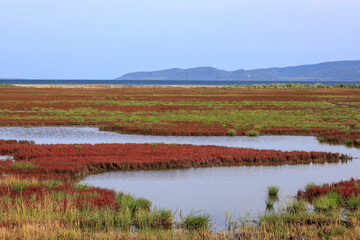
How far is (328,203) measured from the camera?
513 inches

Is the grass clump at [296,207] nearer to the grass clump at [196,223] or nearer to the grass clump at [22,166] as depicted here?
the grass clump at [196,223]

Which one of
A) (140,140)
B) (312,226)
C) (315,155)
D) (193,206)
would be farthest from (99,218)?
(140,140)

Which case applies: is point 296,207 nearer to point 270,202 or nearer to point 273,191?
point 270,202

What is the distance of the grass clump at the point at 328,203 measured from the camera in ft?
42.7

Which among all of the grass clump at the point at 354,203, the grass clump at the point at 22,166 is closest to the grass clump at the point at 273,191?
the grass clump at the point at 354,203

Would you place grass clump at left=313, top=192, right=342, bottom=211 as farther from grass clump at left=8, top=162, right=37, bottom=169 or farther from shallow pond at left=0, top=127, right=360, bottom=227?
grass clump at left=8, top=162, right=37, bottom=169

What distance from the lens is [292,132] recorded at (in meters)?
35.0

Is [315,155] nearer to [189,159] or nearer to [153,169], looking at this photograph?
[189,159]

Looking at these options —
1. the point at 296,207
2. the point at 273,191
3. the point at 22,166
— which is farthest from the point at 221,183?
the point at 22,166

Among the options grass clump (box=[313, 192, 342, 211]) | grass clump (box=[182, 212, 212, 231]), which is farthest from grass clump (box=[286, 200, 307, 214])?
grass clump (box=[182, 212, 212, 231])

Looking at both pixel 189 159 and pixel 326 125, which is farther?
pixel 326 125

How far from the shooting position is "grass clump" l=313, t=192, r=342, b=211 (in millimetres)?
13016

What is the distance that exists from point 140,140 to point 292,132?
1253 cm

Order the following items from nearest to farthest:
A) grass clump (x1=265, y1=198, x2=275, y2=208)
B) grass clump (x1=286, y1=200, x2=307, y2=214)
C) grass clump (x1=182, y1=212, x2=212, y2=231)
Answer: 1. grass clump (x1=182, y1=212, x2=212, y2=231)
2. grass clump (x1=286, y1=200, x2=307, y2=214)
3. grass clump (x1=265, y1=198, x2=275, y2=208)
